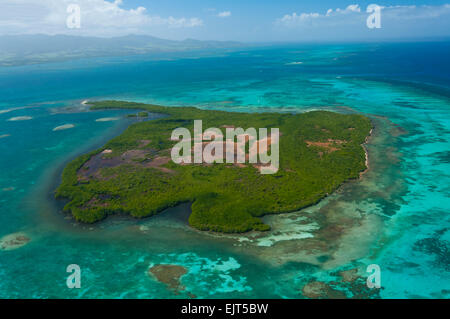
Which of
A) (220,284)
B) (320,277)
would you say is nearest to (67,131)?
(220,284)
